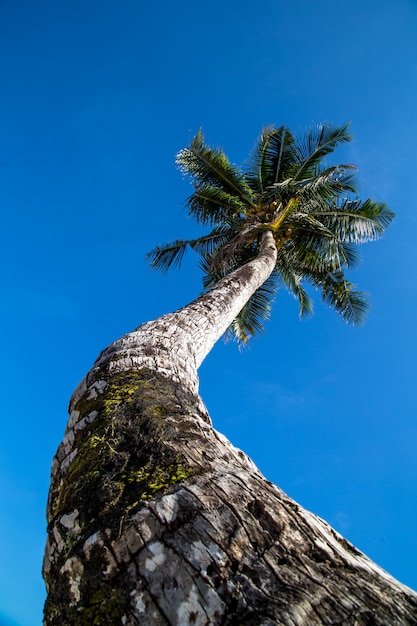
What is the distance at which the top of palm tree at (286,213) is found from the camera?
8.02 m

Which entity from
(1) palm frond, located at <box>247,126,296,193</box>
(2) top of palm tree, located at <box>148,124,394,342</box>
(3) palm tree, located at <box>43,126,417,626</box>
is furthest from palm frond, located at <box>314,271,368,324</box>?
(3) palm tree, located at <box>43,126,417,626</box>

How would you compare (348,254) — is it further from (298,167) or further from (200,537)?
(200,537)

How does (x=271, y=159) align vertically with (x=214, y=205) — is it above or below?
above

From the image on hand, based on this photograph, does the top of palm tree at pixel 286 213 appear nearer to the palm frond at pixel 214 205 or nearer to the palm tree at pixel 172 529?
the palm frond at pixel 214 205

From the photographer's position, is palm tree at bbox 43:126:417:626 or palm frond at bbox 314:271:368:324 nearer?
palm tree at bbox 43:126:417:626

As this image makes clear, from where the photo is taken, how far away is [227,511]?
4.25 ft

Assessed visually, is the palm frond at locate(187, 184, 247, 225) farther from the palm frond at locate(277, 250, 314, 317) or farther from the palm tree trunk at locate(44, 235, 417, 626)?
the palm tree trunk at locate(44, 235, 417, 626)

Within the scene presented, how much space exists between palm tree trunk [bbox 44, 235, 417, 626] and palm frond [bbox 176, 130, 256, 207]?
26.2ft

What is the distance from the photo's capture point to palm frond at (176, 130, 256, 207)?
29.9ft

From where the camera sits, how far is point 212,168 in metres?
9.15

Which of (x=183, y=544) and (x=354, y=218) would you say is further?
(x=354, y=218)

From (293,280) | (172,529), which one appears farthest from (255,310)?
(172,529)

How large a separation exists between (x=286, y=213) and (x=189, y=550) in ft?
24.1

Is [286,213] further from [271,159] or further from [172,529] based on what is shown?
[172,529]
